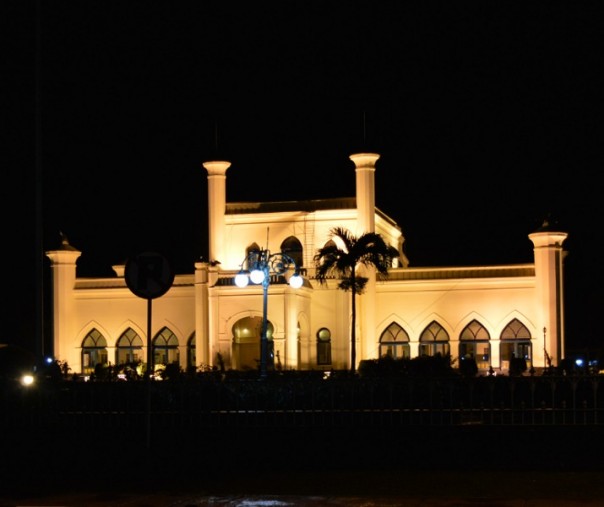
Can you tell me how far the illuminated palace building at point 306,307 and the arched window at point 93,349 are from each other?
4 cm

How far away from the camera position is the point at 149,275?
474 inches

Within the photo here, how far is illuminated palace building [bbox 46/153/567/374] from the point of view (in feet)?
143

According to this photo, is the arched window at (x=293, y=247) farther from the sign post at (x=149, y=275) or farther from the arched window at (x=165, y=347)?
the sign post at (x=149, y=275)

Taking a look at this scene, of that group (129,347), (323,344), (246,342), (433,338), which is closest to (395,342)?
(433,338)

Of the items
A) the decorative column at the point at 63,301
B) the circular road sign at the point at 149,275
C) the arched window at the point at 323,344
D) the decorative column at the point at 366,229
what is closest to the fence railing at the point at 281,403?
the circular road sign at the point at 149,275

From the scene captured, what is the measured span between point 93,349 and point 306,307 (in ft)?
32.8

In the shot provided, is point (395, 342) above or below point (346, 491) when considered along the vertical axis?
above

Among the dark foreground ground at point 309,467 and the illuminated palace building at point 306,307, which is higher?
the illuminated palace building at point 306,307

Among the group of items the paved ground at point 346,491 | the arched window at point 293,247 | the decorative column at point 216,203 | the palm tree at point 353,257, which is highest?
the decorative column at point 216,203

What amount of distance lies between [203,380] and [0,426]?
9.20 ft

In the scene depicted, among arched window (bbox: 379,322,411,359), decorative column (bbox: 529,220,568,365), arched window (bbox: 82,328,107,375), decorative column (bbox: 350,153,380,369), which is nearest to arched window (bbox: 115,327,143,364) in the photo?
arched window (bbox: 82,328,107,375)

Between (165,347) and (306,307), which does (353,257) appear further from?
(165,347)

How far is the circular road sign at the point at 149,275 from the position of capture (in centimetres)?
1201

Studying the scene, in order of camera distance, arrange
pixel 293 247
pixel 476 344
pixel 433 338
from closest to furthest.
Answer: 1. pixel 476 344
2. pixel 433 338
3. pixel 293 247
